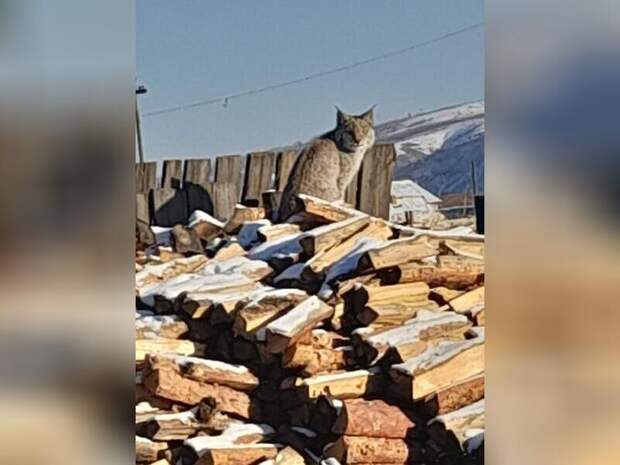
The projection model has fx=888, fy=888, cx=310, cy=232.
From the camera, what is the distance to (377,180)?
1935 millimetres

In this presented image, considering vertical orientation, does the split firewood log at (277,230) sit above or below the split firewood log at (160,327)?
above

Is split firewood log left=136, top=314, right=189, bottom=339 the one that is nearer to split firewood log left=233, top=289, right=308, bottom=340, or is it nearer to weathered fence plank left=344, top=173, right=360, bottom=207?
split firewood log left=233, top=289, right=308, bottom=340

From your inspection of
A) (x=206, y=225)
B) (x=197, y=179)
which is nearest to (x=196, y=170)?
(x=197, y=179)

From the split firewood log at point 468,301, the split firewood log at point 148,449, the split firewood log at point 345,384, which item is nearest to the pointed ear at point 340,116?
the split firewood log at point 468,301

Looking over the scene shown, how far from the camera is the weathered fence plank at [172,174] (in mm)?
1984

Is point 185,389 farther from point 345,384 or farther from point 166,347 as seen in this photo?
point 345,384

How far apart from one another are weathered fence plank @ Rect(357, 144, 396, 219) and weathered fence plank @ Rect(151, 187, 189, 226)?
1.32 feet

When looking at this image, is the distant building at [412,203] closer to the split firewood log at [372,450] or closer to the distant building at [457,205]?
the distant building at [457,205]

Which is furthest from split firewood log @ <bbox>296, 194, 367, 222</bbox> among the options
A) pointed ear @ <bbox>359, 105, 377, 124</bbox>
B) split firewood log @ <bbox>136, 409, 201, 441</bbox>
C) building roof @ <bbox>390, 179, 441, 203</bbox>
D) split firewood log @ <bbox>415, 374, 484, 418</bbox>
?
split firewood log @ <bbox>136, 409, 201, 441</bbox>

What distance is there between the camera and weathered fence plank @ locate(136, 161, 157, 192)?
76.5 inches

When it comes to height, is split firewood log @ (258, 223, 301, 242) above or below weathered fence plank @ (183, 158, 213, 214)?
below

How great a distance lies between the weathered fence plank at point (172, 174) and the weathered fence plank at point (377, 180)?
0.40m
